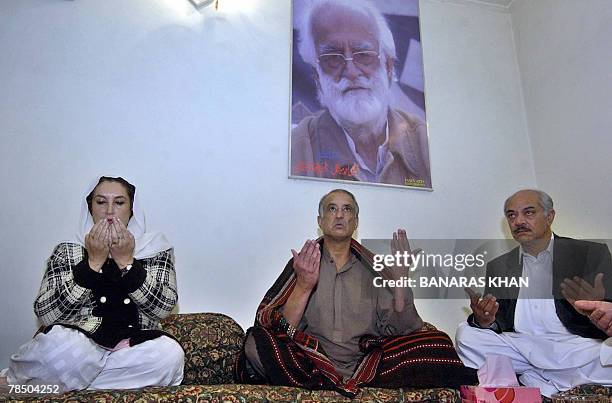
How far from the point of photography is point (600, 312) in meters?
2.23

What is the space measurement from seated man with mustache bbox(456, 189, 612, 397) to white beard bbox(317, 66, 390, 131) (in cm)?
115

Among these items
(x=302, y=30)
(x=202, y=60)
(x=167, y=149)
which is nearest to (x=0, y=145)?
(x=167, y=149)

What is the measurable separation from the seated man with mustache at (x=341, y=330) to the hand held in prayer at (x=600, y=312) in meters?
0.60

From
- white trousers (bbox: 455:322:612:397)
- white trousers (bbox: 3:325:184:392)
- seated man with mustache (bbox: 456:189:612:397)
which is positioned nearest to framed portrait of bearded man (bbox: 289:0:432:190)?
seated man with mustache (bbox: 456:189:612:397)

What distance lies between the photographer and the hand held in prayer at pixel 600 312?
7.28 feet

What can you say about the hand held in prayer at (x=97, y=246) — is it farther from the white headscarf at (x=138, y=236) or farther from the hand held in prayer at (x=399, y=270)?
the hand held in prayer at (x=399, y=270)

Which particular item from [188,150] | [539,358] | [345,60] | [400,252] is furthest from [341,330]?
[345,60]

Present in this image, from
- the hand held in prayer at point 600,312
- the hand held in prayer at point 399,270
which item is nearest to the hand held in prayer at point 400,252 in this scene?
the hand held in prayer at point 399,270

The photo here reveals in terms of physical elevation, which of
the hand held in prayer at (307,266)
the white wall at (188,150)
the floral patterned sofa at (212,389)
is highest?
the white wall at (188,150)

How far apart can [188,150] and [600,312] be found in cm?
243

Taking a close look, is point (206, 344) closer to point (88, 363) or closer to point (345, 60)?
point (88, 363)

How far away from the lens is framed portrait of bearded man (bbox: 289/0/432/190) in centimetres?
343

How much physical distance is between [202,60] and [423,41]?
5.86ft

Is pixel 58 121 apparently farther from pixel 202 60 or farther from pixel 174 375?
pixel 174 375
